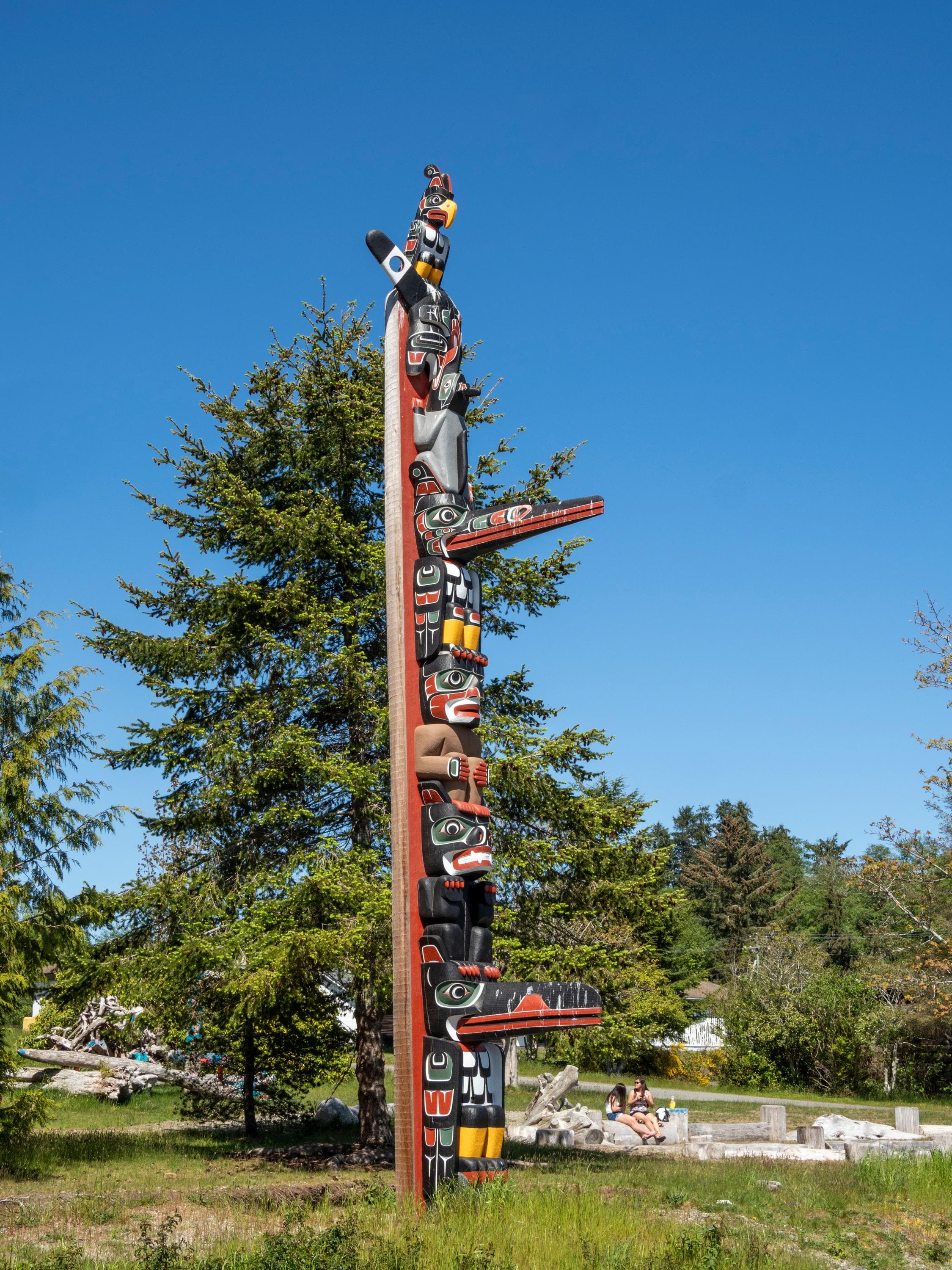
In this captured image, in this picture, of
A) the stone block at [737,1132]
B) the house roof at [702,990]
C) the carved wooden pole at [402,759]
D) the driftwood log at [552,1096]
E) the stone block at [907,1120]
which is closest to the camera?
the carved wooden pole at [402,759]

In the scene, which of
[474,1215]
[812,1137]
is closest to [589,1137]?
[812,1137]

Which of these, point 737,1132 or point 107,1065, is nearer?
point 737,1132

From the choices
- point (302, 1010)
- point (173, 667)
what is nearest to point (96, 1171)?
point (302, 1010)

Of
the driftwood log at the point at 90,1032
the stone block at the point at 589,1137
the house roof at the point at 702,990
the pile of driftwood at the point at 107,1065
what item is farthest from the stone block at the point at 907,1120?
the house roof at the point at 702,990

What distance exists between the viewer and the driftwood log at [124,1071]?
24.3 m

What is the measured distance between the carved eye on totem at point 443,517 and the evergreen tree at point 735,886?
44.7m

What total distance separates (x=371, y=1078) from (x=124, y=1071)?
12.9 m

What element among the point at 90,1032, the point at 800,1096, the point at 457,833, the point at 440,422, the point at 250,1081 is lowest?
the point at 800,1096

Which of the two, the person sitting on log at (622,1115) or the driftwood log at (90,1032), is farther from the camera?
the driftwood log at (90,1032)

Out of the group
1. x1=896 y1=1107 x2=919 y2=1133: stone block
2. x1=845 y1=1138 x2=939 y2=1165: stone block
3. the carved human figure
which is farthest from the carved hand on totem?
x1=896 y1=1107 x2=919 y2=1133: stone block

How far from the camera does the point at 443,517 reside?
39.7ft

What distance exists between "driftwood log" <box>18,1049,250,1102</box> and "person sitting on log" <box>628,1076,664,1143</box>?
8.27 m

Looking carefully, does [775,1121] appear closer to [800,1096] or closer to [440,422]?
[440,422]

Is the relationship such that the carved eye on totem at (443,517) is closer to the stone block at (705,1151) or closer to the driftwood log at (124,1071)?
the stone block at (705,1151)
